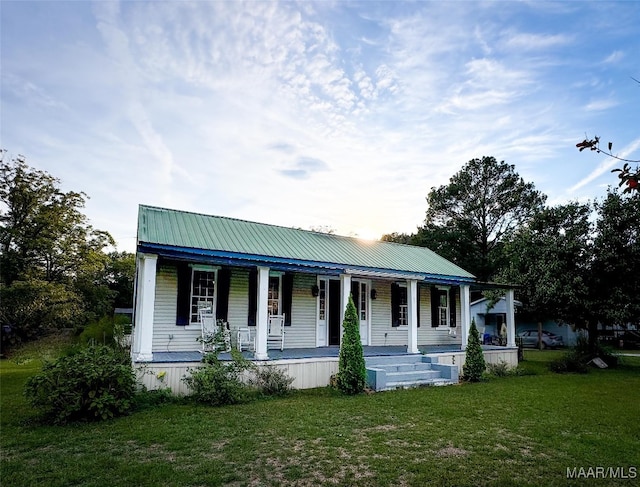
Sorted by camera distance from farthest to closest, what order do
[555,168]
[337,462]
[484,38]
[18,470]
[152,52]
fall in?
[152,52] → [555,168] → [484,38] → [337,462] → [18,470]

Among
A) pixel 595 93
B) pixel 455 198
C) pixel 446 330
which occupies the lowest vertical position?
pixel 446 330

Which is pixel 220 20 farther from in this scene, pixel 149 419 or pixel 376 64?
pixel 149 419

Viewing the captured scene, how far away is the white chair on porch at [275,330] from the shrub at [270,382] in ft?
7.44

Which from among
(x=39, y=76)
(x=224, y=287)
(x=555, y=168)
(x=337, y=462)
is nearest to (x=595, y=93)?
(x=555, y=168)

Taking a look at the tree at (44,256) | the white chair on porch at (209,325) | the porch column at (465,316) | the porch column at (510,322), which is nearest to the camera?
the white chair on porch at (209,325)

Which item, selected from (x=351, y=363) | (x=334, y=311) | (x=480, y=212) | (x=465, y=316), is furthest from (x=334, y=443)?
(x=480, y=212)

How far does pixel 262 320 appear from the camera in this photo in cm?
1009

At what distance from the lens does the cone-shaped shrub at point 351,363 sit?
31.6ft

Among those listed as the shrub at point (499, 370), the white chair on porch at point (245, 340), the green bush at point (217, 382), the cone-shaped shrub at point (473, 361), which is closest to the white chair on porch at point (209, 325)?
the white chair on porch at point (245, 340)

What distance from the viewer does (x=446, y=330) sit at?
53.6ft

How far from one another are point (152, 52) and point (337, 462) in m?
10.4

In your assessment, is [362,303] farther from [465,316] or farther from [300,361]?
[300,361]

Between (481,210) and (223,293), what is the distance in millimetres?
27362

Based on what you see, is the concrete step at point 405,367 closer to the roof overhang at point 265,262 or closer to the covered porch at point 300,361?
the covered porch at point 300,361
